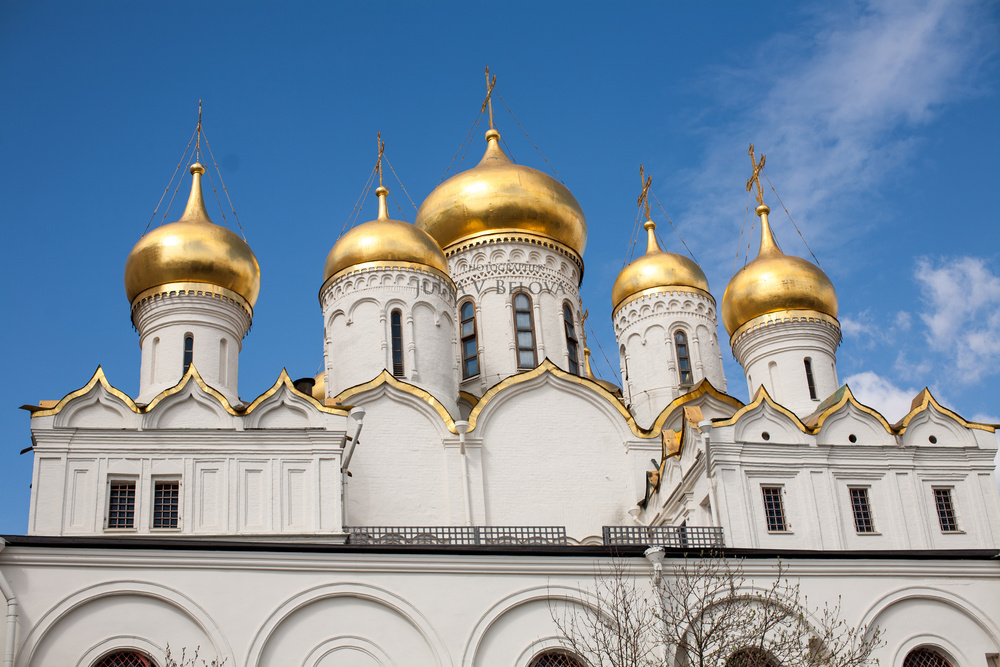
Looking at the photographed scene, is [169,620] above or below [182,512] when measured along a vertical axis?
below

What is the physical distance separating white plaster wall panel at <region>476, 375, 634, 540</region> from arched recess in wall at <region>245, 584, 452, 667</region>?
23.7 feet

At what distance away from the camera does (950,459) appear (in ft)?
77.8

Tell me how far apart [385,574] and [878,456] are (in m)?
10.7

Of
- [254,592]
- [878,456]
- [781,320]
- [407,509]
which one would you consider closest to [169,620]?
[254,592]

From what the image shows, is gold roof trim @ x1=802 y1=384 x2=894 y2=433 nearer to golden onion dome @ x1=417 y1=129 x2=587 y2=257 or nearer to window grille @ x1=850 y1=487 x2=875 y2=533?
window grille @ x1=850 y1=487 x2=875 y2=533

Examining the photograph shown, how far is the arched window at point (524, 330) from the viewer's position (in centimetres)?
2931

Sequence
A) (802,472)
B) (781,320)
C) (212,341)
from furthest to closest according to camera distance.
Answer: (781,320)
(212,341)
(802,472)

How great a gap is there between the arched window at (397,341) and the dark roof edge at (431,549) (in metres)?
9.50

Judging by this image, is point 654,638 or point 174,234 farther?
point 174,234

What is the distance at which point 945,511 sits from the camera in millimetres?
23422

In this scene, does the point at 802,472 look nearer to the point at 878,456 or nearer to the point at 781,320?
the point at 878,456

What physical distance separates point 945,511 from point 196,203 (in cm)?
1655

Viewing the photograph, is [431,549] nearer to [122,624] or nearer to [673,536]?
[122,624]

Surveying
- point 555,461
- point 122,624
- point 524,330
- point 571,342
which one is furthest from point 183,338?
point 122,624
